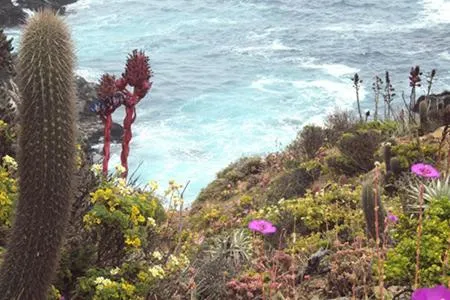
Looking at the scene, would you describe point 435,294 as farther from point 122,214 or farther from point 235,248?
point 235,248

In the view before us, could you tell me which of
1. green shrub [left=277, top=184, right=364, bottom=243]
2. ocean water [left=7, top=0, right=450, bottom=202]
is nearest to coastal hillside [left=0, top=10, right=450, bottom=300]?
green shrub [left=277, top=184, right=364, bottom=243]

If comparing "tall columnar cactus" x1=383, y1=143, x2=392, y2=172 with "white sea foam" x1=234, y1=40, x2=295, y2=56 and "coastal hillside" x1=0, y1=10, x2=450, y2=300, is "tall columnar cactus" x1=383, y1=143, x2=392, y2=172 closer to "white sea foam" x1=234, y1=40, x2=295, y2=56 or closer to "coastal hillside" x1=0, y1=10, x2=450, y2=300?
"coastal hillside" x1=0, y1=10, x2=450, y2=300

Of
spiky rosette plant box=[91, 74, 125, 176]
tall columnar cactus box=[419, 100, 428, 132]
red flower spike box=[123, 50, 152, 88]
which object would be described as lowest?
tall columnar cactus box=[419, 100, 428, 132]

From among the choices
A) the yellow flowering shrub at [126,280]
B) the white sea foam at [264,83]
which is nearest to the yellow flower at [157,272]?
the yellow flowering shrub at [126,280]

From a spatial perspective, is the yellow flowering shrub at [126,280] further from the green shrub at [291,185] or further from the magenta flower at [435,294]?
the green shrub at [291,185]

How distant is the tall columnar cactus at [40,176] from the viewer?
410cm

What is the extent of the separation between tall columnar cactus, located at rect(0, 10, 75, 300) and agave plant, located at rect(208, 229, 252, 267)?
6.91 ft

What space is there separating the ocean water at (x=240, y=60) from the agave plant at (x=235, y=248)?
13.1 meters

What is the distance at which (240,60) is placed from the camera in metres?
31.2

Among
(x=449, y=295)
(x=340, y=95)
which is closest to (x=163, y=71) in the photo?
(x=340, y=95)

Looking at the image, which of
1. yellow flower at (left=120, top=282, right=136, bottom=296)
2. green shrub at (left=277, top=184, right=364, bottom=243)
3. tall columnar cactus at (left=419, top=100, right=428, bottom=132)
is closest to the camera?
yellow flower at (left=120, top=282, right=136, bottom=296)

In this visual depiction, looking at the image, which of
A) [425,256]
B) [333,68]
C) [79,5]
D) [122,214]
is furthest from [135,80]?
[79,5]

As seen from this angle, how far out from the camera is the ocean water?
24078mm

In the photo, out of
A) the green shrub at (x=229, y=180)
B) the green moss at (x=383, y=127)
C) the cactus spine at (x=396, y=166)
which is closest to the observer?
the cactus spine at (x=396, y=166)
